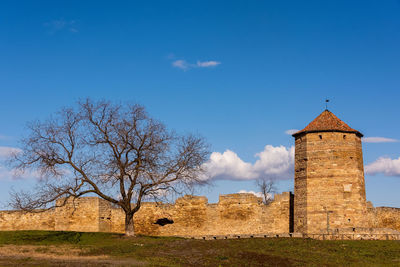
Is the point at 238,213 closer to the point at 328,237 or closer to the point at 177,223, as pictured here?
the point at 177,223

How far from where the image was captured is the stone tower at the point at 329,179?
94.4 ft

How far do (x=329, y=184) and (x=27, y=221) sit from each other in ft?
72.7

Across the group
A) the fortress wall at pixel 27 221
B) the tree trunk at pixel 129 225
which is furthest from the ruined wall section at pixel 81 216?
Result: the tree trunk at pixel 129 225

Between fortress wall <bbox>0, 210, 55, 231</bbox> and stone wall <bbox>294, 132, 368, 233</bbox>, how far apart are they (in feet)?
59.3

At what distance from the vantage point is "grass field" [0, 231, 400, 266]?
1780 cm

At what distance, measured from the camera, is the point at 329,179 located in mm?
29219

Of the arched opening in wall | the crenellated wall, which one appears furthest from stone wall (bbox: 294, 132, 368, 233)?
the arched opening in wall

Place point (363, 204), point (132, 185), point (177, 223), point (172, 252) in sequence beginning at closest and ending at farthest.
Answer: point (172, 252), point (132, 185), point (363, 204), point (177, 223)

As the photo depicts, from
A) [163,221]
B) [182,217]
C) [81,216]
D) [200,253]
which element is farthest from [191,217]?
[200,253]

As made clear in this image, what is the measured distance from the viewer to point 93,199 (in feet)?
113

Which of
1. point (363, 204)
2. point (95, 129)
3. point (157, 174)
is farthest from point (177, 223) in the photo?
point (363, 204)

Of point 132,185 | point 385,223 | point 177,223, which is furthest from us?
point 177,223

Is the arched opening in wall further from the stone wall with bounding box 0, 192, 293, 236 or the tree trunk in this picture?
the tree trunk

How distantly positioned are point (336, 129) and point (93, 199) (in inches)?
692
